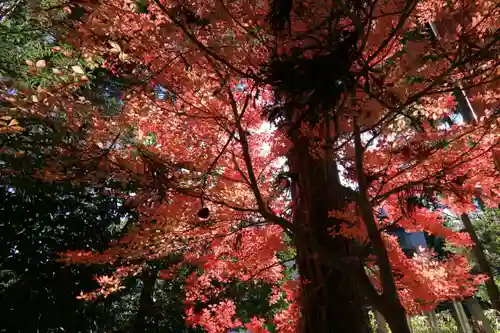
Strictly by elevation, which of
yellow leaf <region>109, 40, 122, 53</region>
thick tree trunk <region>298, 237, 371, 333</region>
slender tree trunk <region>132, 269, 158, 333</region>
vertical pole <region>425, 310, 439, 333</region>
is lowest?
vertical pole <region>425, 310, 439, 333</region>

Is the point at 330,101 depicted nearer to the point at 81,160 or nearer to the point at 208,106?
the point at 208,106

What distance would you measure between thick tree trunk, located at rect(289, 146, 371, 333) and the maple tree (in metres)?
0.01

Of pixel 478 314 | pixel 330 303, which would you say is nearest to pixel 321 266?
pixel 330 303

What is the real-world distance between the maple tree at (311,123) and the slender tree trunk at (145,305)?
12.1 feet

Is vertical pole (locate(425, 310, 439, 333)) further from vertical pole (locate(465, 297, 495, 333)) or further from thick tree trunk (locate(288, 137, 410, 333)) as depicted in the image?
thick tree trunk (locate(288, 137, 410, 333))

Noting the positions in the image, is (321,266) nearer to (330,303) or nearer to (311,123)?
(330,303)

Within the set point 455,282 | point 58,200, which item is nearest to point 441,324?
point 455,282

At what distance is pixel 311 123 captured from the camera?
1914 millimetres

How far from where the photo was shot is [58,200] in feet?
20.1

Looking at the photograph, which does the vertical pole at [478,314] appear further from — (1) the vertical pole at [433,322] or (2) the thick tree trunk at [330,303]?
(2) the thick tree trunk at [330,303]

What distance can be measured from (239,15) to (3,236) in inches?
226

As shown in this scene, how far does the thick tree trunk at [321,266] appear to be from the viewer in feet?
9.39

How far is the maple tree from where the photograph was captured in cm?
183

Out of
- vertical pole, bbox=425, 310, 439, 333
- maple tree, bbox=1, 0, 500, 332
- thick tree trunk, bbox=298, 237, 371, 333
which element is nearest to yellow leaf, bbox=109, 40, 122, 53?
maple tree, bbox=1, 0, 500, 332
